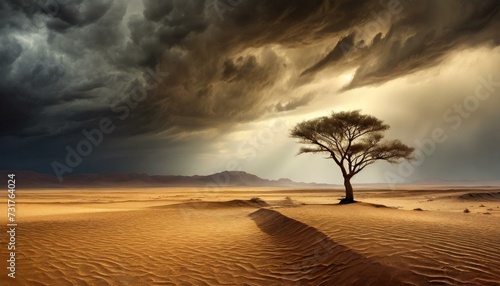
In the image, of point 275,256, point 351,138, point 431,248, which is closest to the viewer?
point 431,248

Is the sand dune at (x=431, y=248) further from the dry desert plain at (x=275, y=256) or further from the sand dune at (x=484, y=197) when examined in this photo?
the sand dune at (x=484, y=197)

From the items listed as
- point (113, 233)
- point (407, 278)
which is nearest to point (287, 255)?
point (407, 278)

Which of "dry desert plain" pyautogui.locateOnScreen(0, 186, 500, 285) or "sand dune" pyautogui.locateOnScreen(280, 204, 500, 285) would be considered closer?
"sand dune" pyautogui.locateOnScreen(280, 204, 500, 285)

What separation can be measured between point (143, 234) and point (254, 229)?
4864 mm

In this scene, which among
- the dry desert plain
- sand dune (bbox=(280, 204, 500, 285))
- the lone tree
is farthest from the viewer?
the lone tree

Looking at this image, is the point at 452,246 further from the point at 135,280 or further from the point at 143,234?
the point at 143,234

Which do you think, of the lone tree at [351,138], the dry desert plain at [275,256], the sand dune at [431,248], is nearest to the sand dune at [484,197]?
the lone tree at [351,138]

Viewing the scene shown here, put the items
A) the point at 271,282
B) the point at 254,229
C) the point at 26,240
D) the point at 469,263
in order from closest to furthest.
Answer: the point at 469,263, the point at 271,282, the point at 26,240, the point at 254,229

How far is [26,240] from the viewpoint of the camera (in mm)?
9914

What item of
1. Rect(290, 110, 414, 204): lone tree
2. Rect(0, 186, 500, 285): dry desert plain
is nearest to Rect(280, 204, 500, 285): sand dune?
Rect(0, 186, 500, 285): dry desert plain

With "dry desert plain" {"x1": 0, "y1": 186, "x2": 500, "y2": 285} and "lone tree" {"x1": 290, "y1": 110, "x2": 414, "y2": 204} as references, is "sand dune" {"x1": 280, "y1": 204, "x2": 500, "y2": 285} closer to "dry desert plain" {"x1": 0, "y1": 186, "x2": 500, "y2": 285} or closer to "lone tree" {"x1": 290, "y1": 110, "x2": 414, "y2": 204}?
"dry desert plain" {"x1": 0, "y1": 186, "x2": 500, "y2": 285}

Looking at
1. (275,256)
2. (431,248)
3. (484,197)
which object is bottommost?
(484,197)

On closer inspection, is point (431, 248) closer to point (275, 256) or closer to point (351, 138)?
point (275, 256)

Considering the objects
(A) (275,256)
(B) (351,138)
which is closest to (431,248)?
(A) (275,256)
